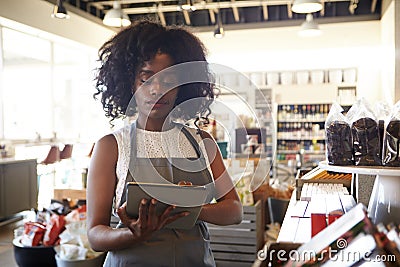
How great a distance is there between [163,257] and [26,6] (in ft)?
20.7

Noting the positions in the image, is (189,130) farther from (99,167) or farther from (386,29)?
(386,29)

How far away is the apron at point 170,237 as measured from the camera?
128 cm

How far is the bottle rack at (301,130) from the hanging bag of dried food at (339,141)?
7177 mm

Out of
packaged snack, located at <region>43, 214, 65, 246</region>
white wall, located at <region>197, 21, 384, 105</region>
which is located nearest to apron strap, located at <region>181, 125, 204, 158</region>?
packaged snack, located at <region>43, 214, 65, 246</region>

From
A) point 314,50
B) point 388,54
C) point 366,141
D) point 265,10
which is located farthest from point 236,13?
point 366,141

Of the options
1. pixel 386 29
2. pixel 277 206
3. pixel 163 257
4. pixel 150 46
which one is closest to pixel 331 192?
pixel 163 257

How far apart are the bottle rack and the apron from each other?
7435 millimetres

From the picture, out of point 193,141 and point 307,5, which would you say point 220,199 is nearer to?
point 193,141

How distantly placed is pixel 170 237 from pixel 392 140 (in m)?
0.75

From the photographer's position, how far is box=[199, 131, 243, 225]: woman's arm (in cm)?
126

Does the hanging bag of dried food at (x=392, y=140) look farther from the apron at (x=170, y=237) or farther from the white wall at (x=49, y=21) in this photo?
the white wall at (x=49, y=21)

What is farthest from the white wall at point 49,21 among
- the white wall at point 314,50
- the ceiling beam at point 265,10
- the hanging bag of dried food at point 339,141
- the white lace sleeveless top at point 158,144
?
the hanging bag of dried food at point 339,141

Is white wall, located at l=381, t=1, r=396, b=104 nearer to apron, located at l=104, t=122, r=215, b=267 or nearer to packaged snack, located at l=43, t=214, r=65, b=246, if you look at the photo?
packaged snack, located at l=43, t=214, r=65, b=246

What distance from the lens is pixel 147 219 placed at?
1.06 meters
